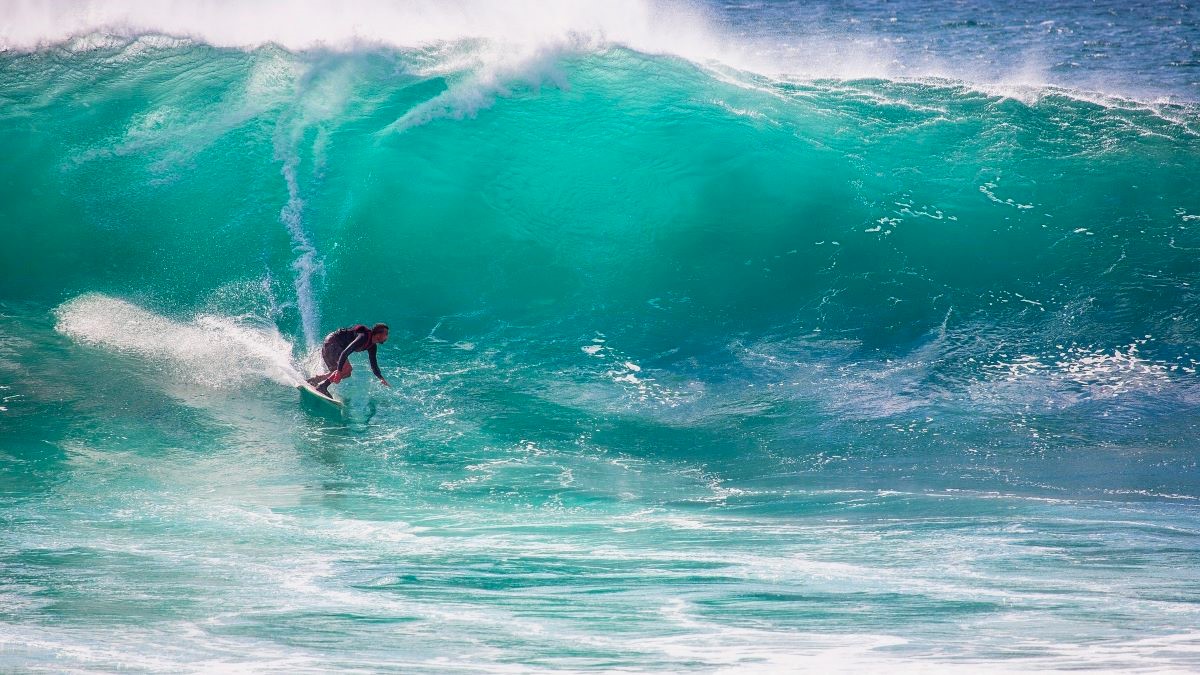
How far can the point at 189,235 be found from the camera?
12.0 m

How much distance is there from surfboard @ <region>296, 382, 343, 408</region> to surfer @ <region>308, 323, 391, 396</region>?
6 cm

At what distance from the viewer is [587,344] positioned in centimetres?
1087

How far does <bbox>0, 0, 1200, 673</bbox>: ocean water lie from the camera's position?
5391 mm

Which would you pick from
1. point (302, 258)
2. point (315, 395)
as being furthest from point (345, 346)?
point (302, 258)

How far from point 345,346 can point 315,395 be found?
580 mm

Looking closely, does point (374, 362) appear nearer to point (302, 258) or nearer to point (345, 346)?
point (345, 346)

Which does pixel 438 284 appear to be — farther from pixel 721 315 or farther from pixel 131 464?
pixel 131 464

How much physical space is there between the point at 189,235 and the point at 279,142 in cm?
201

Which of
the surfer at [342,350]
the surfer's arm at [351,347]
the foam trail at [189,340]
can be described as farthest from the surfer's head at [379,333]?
the foam trail at [189,340]

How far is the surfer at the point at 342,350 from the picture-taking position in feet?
31.1

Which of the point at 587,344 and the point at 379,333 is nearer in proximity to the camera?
the point at 379,333

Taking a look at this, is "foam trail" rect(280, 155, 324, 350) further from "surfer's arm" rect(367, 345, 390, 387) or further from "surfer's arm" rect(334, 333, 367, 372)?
"surfer's arm" rect(367, 345, 390, 387)

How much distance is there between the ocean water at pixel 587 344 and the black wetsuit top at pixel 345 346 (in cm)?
46

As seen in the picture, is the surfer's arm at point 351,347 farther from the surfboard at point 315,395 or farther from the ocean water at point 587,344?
the ocean water at point 587,344
